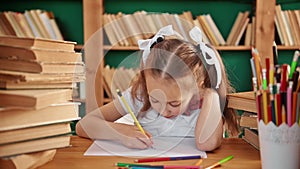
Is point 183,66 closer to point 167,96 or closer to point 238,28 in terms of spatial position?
point 167,96

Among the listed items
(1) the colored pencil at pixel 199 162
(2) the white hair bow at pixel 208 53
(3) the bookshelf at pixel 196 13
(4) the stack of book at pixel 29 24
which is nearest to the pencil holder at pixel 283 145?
(1) the colored pencil at pixel 199 162

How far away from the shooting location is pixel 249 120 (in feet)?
Result: 3.43

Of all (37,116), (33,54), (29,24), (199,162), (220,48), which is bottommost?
(199,162)

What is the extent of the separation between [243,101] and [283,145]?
27 centimetres

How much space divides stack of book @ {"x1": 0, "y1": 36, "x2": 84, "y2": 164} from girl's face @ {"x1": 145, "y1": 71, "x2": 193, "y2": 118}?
0.28 metres

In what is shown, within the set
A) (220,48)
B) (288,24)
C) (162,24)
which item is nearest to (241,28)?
(220,48)

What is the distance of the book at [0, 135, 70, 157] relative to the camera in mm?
782

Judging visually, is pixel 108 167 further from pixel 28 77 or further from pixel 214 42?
pixel 214 42

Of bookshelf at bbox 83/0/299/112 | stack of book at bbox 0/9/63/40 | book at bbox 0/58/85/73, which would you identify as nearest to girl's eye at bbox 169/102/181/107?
book at bbox 0/58/85/73

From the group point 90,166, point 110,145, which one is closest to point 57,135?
point 90,166

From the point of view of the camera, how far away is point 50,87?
2.81ft

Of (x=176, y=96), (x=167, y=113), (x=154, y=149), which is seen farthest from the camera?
(x=167, y=113)

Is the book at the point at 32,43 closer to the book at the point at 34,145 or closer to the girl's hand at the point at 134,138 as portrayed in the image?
the book at the point at 34,145

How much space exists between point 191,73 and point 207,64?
0.06 m
